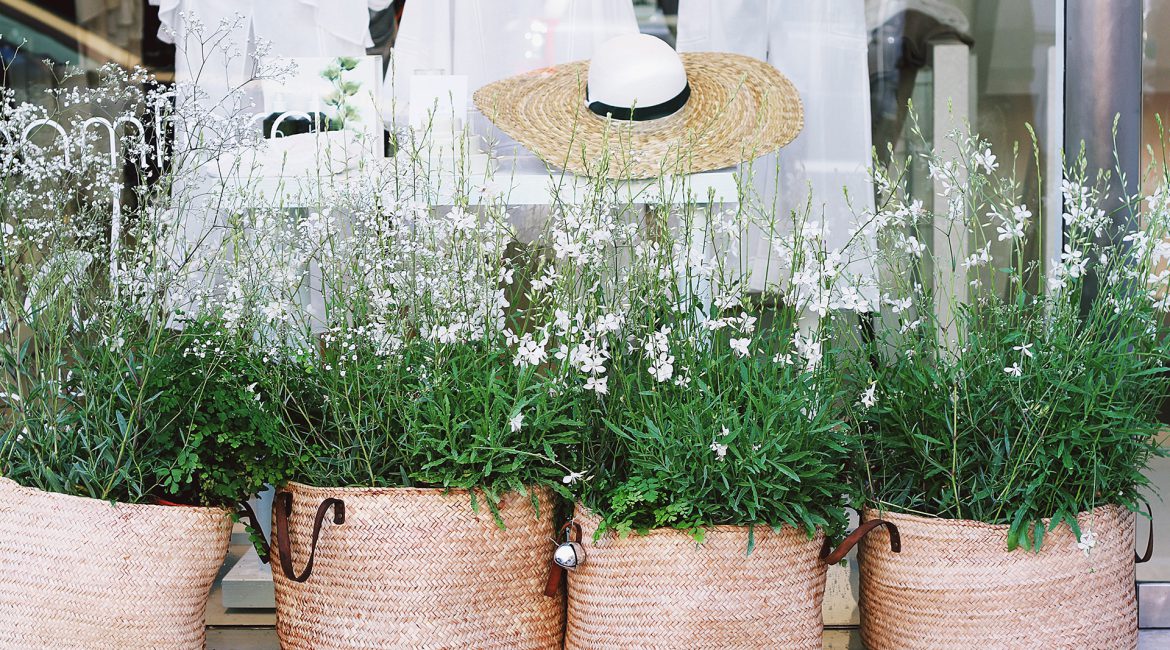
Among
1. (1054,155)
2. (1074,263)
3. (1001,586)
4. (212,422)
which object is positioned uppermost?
(1054,155)

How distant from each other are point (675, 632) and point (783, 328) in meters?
0.51

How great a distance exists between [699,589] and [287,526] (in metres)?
0.65

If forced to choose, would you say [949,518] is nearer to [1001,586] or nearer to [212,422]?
[1001,586]

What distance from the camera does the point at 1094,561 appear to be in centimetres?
175

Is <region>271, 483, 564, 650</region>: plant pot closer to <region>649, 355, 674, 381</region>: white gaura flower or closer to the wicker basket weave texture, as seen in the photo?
the wicker basket weave texture

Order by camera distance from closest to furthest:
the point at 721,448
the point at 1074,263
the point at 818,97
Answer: the point at 721,448 → the point at 1074,263 → the point at 818,97

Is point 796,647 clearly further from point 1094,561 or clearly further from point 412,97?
point 412,97

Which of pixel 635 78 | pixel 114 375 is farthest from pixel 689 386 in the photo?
pixel 635 78

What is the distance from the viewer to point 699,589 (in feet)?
5.40

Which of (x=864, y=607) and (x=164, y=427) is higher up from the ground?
(x=164, y=427)

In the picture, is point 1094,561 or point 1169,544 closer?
point 1094,561

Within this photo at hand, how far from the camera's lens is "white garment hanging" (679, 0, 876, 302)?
2.81 meters

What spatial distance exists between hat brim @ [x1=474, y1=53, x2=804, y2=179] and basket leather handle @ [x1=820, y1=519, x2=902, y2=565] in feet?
3.25

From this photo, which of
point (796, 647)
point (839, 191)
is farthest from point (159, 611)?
point (839, 191)
